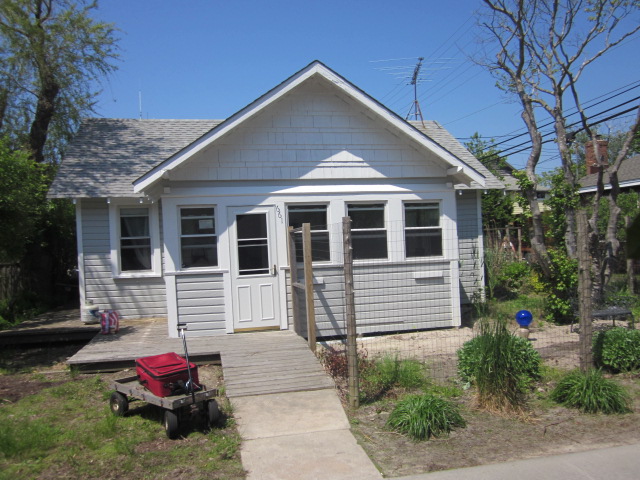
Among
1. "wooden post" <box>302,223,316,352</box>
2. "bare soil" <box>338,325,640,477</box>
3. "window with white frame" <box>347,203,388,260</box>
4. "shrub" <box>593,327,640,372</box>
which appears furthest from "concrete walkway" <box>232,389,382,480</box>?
"window with white frame" <box>347,203,388,260</box>

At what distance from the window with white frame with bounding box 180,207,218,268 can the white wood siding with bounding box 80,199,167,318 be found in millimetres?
2678

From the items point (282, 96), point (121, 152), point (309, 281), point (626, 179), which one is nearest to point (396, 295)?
point (309, 281)

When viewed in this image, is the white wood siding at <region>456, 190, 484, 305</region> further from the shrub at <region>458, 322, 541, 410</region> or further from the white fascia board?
the shrub at <region>458, 322, 541, 410</region>

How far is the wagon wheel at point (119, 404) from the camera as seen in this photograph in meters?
5.81

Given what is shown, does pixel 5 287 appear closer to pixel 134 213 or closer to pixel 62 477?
pixel 134 213

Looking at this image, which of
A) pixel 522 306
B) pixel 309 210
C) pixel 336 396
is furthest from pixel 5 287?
pixel 522 306

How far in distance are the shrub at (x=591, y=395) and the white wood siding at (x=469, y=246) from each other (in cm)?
616

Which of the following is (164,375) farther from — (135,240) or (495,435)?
(135,240)

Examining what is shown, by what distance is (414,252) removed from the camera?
Result: 1009 cm

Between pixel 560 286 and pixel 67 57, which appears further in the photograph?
pixel 67 57

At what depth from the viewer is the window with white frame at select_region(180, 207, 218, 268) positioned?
9.24m

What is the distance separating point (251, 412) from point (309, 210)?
184 inches

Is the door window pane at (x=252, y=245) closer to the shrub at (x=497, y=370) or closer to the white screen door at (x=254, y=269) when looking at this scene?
the white screen door at (x=254, y=269)

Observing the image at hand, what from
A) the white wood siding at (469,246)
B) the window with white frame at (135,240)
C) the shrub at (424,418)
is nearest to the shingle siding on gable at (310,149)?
the white wood siding at (469,246)
